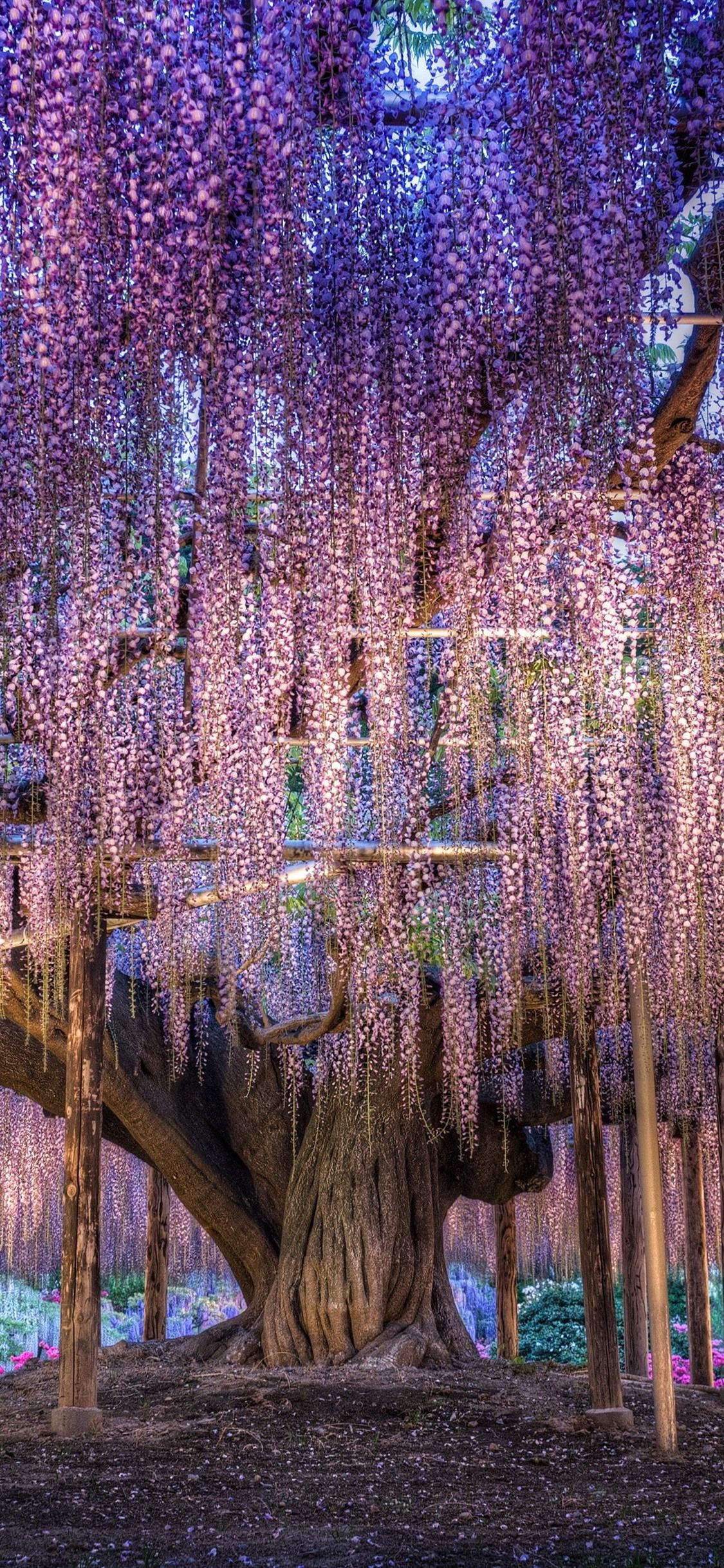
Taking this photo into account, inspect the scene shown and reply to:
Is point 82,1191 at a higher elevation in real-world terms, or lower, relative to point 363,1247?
higher

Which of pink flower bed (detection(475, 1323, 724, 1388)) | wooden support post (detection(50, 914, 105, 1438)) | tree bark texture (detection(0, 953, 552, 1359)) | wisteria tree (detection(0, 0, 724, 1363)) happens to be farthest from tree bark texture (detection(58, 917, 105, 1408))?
pink flower bed (detection(475, 1323, 724, 1388))

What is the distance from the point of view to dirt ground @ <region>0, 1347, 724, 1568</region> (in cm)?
409

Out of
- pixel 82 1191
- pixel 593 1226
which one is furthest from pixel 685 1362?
pixel 82 1191

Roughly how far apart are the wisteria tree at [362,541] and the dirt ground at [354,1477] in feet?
3.25

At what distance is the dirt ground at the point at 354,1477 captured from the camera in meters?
4.09

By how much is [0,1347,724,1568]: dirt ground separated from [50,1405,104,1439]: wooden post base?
14 centimetres

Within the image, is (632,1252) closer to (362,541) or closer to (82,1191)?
(82,1191)

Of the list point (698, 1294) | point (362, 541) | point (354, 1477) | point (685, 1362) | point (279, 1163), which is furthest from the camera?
point (685, 1362)

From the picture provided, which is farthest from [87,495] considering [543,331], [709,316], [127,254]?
[709,316]

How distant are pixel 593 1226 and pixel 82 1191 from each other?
2.50 m

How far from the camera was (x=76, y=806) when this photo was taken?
6.01m

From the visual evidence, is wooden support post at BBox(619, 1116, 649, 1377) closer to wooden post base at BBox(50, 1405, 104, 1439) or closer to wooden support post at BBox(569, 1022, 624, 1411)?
wooden support post at BBox(569, 1022, 624, 1411)

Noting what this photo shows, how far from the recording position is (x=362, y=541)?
448 centimetres

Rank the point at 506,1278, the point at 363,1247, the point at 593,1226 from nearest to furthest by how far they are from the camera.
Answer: the point at 593,1226, the point at 363,1247, the point at 506,1278
